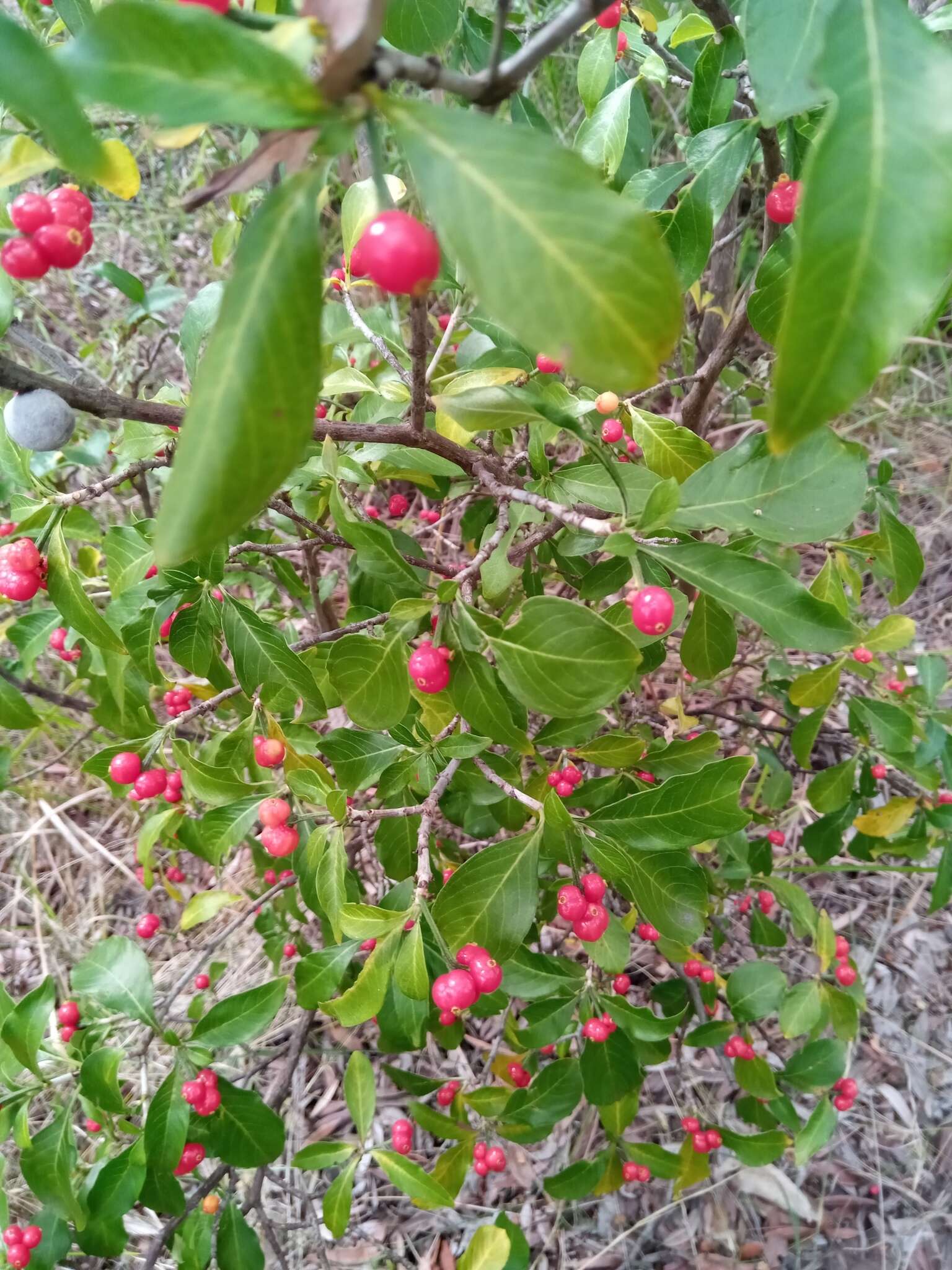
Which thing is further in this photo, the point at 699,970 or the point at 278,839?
the point at 699,970

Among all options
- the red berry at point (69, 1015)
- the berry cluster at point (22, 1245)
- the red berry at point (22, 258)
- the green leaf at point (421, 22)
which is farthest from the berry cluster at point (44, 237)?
the berry cluster at point (22, 1245)

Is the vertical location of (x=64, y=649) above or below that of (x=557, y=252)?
below

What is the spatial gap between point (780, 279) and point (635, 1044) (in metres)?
1.16

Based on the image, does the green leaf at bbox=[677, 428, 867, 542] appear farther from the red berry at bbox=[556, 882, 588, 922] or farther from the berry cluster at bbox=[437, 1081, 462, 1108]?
the berry cluster at bbox=[437, 1081, 462, 1108]

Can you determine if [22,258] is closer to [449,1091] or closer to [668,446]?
[668,446]

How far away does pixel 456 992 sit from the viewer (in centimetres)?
88

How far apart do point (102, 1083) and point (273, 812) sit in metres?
0.47

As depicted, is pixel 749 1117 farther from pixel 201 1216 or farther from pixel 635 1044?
pixel 201 1216

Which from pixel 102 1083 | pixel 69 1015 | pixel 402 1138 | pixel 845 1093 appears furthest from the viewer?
pixel 845 1093

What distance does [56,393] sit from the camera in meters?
0.68

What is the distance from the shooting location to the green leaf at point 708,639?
40.6 inches

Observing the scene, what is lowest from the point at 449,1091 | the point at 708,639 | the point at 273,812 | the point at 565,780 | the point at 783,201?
the point at 449,1091

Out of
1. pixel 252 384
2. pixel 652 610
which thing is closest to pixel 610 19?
pixel 652 610

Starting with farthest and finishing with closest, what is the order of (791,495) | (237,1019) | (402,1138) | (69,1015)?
1. (402,1138)
2. (69,1015)
3. (237,1019)
4. (791,495)
